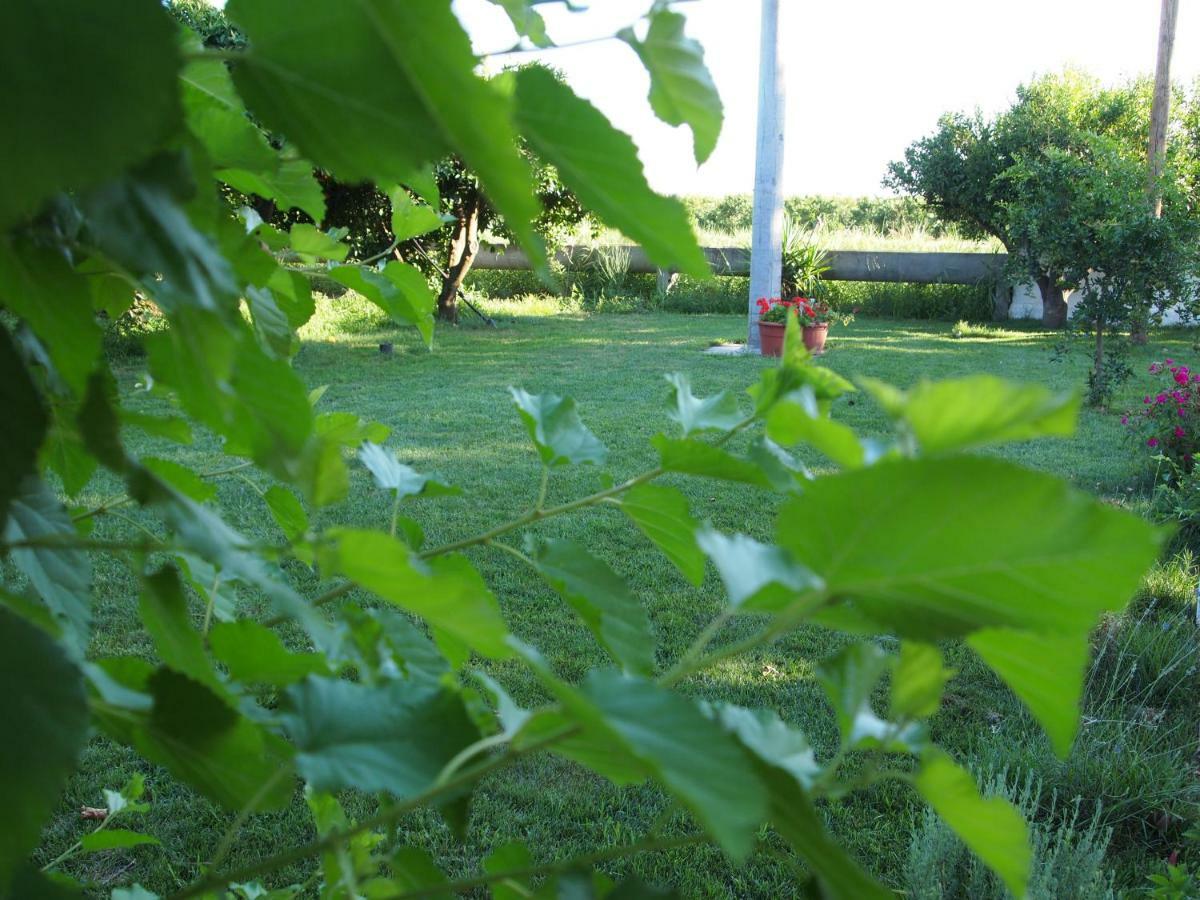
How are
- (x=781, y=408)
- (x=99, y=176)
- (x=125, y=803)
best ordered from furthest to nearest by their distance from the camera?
(x=125, y=803) → (x=781, y=408) → (x=99, y=176)

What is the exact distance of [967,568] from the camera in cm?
28

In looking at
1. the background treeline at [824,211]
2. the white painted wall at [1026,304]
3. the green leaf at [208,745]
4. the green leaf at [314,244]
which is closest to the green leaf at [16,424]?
the green leaf at [208,745]

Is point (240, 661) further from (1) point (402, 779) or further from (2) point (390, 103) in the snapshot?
(2) point (390, 103)

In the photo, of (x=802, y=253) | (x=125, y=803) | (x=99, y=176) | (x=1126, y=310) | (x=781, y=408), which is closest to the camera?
(x=99, y=176)

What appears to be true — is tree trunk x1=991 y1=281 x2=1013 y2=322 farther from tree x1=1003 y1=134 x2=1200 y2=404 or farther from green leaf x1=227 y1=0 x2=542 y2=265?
green leaf x1=227 y1=0 x2=542 y2=265

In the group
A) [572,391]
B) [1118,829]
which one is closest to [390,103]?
[1118,829]

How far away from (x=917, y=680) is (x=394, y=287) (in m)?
0.53

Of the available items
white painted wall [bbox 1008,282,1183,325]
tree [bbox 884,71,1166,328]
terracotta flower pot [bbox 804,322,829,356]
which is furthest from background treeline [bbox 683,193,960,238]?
terracotta flower pot [bbox 804,322,829,356]

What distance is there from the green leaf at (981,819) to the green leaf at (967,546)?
0.08m

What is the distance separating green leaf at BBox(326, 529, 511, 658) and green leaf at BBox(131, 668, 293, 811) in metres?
0.10

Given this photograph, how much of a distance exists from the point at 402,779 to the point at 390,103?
0.23 metres

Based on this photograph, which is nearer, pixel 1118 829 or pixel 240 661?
pixel 240 661

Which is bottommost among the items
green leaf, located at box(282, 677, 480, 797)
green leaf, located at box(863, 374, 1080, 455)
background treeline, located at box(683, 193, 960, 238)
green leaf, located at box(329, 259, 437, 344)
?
green leaf, located at box(282, 677, 480, 797)

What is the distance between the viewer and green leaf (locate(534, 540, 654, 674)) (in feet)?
1.45
